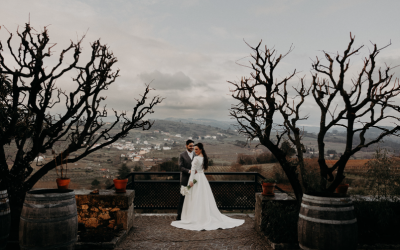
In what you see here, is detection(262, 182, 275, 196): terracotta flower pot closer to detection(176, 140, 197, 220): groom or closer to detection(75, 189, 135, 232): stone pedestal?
detection(176, 140, 197, 220): groom

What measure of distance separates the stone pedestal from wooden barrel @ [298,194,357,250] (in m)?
3.63

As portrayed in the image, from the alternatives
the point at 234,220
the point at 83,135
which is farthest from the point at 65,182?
the point at 234,220

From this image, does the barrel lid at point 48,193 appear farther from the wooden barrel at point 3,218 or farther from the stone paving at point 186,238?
the stone paving at point 186,238

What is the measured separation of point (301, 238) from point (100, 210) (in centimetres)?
394

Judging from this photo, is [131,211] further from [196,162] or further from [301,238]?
[301,238]

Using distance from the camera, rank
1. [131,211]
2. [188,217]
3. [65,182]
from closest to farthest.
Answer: [65,182]
[131,211]
[188,217]

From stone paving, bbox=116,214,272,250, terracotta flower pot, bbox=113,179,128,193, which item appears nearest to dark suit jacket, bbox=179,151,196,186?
stone paving, bbox=116,214,272,250

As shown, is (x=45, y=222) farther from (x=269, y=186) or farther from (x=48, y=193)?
(x=269, y=186)

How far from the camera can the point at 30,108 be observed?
5555 millimetres

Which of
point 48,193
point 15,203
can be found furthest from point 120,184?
point 48,193

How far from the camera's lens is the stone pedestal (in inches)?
229

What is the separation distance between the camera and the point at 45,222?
3.70m

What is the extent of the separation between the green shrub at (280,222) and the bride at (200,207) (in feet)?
3.96

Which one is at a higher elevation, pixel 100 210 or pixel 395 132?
pixel 395 132
